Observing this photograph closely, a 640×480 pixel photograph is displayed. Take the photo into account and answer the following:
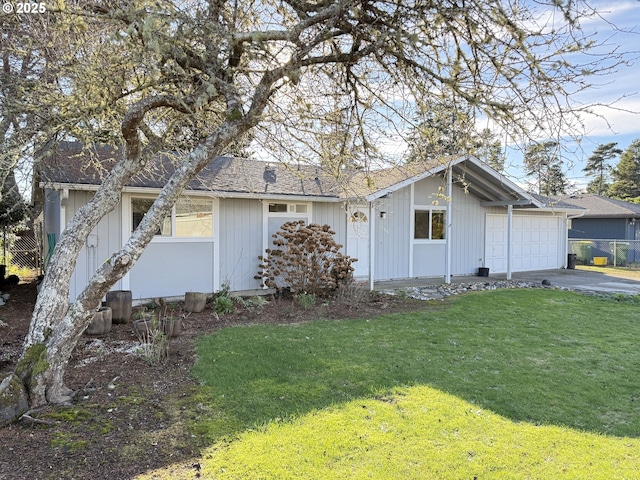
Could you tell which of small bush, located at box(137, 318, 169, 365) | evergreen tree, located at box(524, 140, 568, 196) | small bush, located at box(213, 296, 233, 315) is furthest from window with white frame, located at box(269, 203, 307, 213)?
evergreen tree, located at box(524, 140, 568, 196)

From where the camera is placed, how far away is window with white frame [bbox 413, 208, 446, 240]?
42.8 feet

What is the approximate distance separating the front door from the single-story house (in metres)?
0.03

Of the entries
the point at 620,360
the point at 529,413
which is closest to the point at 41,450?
the point at 529,413

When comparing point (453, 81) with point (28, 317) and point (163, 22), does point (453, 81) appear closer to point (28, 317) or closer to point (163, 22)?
point (163, 22)

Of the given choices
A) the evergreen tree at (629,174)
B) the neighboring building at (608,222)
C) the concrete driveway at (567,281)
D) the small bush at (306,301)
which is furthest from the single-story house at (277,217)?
the evergreen tree at (629,174)

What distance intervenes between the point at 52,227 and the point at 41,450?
29.9ft

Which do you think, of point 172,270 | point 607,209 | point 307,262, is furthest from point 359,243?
point 607,209

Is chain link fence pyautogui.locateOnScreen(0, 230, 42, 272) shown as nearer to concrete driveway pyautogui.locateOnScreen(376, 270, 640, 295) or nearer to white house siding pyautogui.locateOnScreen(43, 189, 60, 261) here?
white house siding pyautogui.locateOnScreen(43, 189, 60, 261)

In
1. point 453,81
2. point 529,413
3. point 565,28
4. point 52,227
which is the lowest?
point 529,413

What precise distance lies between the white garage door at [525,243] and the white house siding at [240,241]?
8.57 m

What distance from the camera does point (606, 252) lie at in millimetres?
21312

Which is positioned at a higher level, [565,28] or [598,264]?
[565,28]

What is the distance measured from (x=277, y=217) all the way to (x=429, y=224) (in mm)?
5312

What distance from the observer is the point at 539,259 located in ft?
53.6
